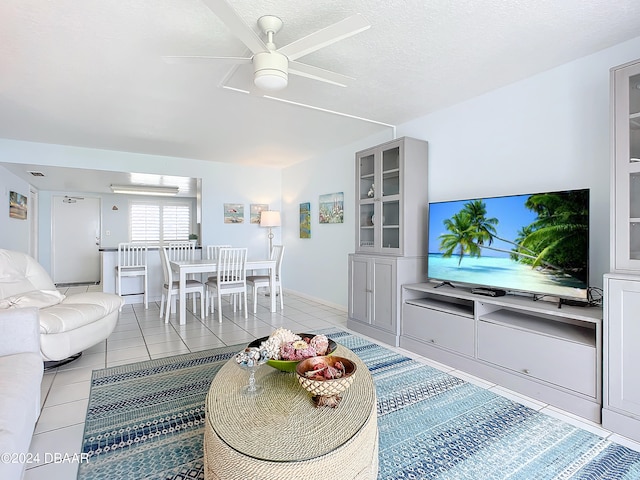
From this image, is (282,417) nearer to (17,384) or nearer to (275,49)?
(17,384)

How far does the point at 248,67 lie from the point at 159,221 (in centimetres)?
662

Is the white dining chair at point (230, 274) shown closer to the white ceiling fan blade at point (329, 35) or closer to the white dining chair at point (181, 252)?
the white dining chair at point (181, 252)

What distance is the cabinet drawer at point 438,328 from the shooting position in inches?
107

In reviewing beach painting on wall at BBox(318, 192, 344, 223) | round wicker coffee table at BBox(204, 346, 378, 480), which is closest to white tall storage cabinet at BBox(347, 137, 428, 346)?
beach painting on wall at BBox(318, 192, 344, 223)

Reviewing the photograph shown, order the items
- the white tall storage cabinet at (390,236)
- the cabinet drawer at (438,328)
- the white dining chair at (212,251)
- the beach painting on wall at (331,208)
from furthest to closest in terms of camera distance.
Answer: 1. the white dining chair at (212,251)
2. the beach painting on wall at (331,208)
3. the white tall storage cabinet at (390,236)
4. the cabinet drawer at (438,328)

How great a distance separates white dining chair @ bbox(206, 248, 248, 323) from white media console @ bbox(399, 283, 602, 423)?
234 cm

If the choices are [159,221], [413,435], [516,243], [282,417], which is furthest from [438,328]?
[159,221]

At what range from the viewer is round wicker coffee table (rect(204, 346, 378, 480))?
1.07 metres

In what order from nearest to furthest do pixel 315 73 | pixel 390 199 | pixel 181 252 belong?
1. pixel 315 73
2. pixel 390 199
3. pixel 181 252

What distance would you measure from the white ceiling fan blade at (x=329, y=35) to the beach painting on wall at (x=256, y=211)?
14.9 ft

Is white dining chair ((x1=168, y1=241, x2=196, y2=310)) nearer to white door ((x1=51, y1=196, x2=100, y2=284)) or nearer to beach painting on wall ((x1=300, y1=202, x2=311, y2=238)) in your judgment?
beach painting on wall ((x1=300, y1=202, x2=311, y2=238))

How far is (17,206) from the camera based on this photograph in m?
5.50

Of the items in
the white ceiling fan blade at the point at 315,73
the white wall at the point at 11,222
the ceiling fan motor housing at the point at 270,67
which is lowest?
the white wall at the point at 11,222

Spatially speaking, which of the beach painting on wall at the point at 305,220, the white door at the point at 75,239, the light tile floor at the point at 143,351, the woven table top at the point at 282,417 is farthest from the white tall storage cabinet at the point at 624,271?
the white door at the point at 75,239
